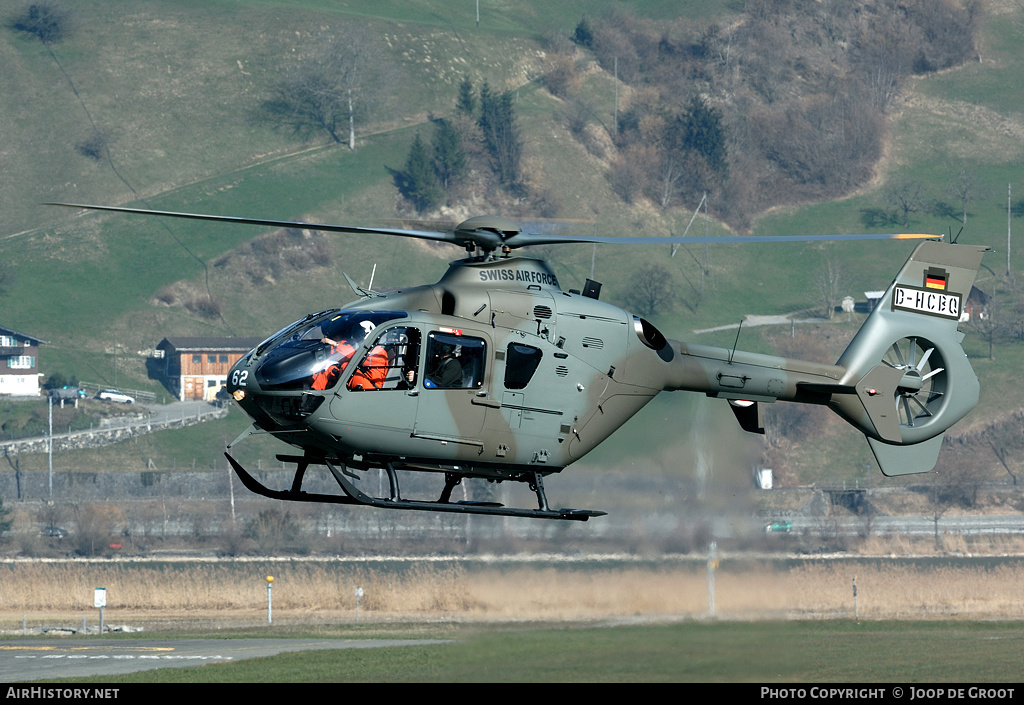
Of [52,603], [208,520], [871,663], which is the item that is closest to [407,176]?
[208,520]

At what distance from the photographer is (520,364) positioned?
79.5 feet

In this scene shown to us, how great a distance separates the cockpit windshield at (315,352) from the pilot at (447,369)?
1285mm

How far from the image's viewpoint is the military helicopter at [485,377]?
888 inches

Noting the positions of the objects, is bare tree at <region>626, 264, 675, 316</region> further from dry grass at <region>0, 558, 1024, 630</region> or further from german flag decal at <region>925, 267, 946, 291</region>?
german flag decal at <region>925, 267, 946, 291</region>

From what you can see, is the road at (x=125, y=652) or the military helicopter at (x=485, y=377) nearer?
the military helicopter at (x=485, y=377)

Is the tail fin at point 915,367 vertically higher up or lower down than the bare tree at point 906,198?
lower down

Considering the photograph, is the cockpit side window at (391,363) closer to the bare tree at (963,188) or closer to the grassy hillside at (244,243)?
the grassy hillside at (244,243)

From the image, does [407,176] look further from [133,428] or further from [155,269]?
[133,428]

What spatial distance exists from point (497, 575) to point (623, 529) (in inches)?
124

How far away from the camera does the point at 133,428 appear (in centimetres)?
12862

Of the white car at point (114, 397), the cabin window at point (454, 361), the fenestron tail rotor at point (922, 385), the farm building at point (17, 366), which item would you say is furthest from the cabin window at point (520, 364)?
the farm building at point (17, 366)

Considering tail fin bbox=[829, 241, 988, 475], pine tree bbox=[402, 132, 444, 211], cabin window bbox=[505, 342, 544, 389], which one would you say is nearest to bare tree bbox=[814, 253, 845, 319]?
pine tree bbox=[402, 132, 444, 211]

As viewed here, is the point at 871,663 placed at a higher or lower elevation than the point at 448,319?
lower

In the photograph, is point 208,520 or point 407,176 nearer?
point 208,520
